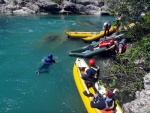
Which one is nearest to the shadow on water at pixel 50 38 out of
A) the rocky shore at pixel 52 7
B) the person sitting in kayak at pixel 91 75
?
the person sitting in kayak at pixel 91 75

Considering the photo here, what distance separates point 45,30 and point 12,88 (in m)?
11.7

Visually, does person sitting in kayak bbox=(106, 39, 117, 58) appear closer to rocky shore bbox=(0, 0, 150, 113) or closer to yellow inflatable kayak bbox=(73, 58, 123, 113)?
yellow inflatable kayak bbox=(73, 58, 123, 113)

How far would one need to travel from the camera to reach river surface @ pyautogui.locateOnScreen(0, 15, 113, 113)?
11633 mm

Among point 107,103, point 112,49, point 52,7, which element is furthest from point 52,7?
point 107,103

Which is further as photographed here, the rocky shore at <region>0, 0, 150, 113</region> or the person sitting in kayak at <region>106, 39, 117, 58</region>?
the rocky shore at <region>0, 0, 150, 113</region>


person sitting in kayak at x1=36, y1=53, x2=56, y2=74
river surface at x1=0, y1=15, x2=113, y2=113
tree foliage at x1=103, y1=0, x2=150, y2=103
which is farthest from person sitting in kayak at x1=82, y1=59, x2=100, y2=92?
person sitting in kayak at x1=36, y1=53, x2=56, y2=74

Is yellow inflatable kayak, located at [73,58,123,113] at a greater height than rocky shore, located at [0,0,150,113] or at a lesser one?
lesser

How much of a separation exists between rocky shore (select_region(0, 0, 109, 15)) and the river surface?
6.58 m

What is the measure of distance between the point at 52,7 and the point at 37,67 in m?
19.1

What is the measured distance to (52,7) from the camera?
33.1 m

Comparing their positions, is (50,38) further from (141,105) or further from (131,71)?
(141,105)

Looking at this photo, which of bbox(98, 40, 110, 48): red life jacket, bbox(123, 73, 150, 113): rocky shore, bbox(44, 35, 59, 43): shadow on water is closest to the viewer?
bbox(123, 73, 150, 113): rocky shore

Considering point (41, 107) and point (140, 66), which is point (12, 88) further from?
point (140, 66)

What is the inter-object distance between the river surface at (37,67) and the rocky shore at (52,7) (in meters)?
6.58
